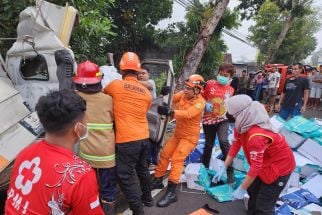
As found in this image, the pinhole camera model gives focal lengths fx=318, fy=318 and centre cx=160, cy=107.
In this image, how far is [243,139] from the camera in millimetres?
3061

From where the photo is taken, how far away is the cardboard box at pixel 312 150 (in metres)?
4.94

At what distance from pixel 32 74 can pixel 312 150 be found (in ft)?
13.9

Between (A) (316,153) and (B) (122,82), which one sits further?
(A) (316,153)

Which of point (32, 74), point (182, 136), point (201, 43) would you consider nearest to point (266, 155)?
point (182, 136)

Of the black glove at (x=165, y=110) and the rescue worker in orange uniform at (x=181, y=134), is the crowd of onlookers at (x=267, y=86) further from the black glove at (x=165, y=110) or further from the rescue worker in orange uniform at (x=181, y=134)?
the black glove at (x=165, y=110)

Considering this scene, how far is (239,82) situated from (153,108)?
8.36m

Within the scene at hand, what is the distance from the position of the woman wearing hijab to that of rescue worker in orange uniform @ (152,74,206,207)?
106 centimetres

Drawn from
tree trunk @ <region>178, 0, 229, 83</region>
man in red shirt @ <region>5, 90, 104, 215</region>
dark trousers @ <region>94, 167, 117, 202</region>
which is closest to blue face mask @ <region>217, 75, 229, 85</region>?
dark trousers @ <region>94, 167, 117, 202</region>

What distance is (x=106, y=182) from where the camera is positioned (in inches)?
127

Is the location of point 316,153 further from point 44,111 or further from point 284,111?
point 44,111

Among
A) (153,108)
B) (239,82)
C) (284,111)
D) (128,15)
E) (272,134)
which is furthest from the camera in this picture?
(239,82)

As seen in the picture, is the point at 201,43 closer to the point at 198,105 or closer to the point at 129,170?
the point at 198,105

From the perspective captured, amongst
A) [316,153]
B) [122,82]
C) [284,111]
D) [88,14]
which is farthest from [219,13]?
[122,82]

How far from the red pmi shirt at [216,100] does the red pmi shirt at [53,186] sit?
133 inches
